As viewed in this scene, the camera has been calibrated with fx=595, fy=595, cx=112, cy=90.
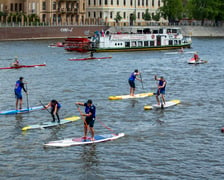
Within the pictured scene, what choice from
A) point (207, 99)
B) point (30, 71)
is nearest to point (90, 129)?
point (207, 99)

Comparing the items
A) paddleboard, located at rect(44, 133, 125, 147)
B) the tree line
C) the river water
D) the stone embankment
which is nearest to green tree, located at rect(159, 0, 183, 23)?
the tree line

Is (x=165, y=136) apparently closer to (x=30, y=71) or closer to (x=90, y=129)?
(x=90, y=129)

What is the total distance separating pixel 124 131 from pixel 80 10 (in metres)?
120

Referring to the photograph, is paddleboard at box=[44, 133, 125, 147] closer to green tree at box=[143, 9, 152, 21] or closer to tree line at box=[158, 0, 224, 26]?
green tree at box=[143, 9, 152, 21]

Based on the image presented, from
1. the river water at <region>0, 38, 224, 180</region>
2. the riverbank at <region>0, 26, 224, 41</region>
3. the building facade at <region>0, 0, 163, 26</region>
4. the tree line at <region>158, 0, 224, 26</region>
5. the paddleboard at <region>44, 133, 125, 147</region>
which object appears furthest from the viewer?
the tree line at <region>158, 0, 224, 26</region>

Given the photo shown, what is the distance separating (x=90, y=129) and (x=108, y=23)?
127 m

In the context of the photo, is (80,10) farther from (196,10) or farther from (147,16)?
(196,10)

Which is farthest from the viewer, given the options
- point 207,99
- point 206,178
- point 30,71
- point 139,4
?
point 139,4

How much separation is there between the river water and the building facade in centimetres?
8027

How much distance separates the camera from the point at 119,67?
245 feet

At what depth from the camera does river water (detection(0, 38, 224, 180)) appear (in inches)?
1086

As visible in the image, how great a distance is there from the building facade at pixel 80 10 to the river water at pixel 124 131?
80.3 metres

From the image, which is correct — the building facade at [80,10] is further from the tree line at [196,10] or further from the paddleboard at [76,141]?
the paddleboard at [76,141]

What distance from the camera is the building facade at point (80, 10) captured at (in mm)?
141875
